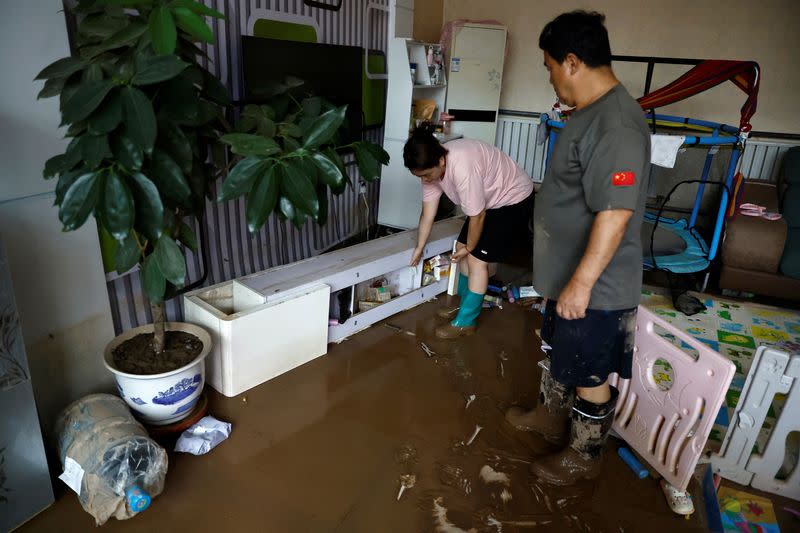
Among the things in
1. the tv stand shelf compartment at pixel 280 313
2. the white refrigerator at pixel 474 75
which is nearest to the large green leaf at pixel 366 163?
the tv stand shelf compartment at pixel 280 313

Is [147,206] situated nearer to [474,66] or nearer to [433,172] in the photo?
[433,172]

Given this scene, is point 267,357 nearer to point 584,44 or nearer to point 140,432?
point 140,432

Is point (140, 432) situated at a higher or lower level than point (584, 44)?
lower

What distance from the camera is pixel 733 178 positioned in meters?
3.41

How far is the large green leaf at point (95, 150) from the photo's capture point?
125 centimetres

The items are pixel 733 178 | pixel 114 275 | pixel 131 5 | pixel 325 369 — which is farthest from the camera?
pixel 733 178

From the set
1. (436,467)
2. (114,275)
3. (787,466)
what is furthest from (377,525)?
(787,466)

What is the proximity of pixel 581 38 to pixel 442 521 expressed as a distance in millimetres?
1443

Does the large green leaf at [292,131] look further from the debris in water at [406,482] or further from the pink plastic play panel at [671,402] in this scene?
the pink plastic play panel at [671,402]

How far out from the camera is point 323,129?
1662 mm

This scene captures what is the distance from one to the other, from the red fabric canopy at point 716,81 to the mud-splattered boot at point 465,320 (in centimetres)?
175

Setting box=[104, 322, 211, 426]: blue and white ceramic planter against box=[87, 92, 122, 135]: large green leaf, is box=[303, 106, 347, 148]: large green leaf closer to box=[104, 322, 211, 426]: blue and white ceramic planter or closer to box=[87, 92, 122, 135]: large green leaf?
box=[87, 92, 122, 135]: large green leaf

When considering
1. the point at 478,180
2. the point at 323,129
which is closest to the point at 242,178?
the point at 323,129

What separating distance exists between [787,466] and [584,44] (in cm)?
163
